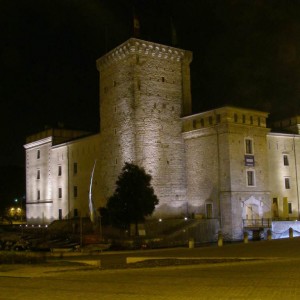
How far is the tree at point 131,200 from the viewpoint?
118 ft

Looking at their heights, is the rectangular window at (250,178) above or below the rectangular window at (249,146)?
below

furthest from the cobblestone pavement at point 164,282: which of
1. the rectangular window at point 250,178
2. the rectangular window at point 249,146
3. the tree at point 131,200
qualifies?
the rectangular window at point 249,146

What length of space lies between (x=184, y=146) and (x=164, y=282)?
1199 inches

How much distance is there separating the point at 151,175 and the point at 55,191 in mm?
20977

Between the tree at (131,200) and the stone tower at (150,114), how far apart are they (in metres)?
4.50

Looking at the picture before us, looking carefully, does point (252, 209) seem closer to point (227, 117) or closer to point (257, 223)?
point (257, 223)

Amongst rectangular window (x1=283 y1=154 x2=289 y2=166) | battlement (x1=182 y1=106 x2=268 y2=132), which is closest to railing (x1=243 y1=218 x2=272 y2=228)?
battlement (x1=182 y1=106 x2=268 y2=132)

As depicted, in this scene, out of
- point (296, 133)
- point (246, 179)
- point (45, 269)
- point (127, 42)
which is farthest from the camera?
point (296, 133)

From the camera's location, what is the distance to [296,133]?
48500 mm

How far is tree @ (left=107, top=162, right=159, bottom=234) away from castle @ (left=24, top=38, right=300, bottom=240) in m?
4.56

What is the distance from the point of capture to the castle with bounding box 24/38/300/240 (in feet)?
128

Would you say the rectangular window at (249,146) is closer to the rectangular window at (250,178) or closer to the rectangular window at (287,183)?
the rectangular window at (250,178)

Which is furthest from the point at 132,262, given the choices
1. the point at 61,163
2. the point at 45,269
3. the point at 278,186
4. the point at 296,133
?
the point at 61,163

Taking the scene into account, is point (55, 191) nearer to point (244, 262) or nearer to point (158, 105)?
point (158, 105)
